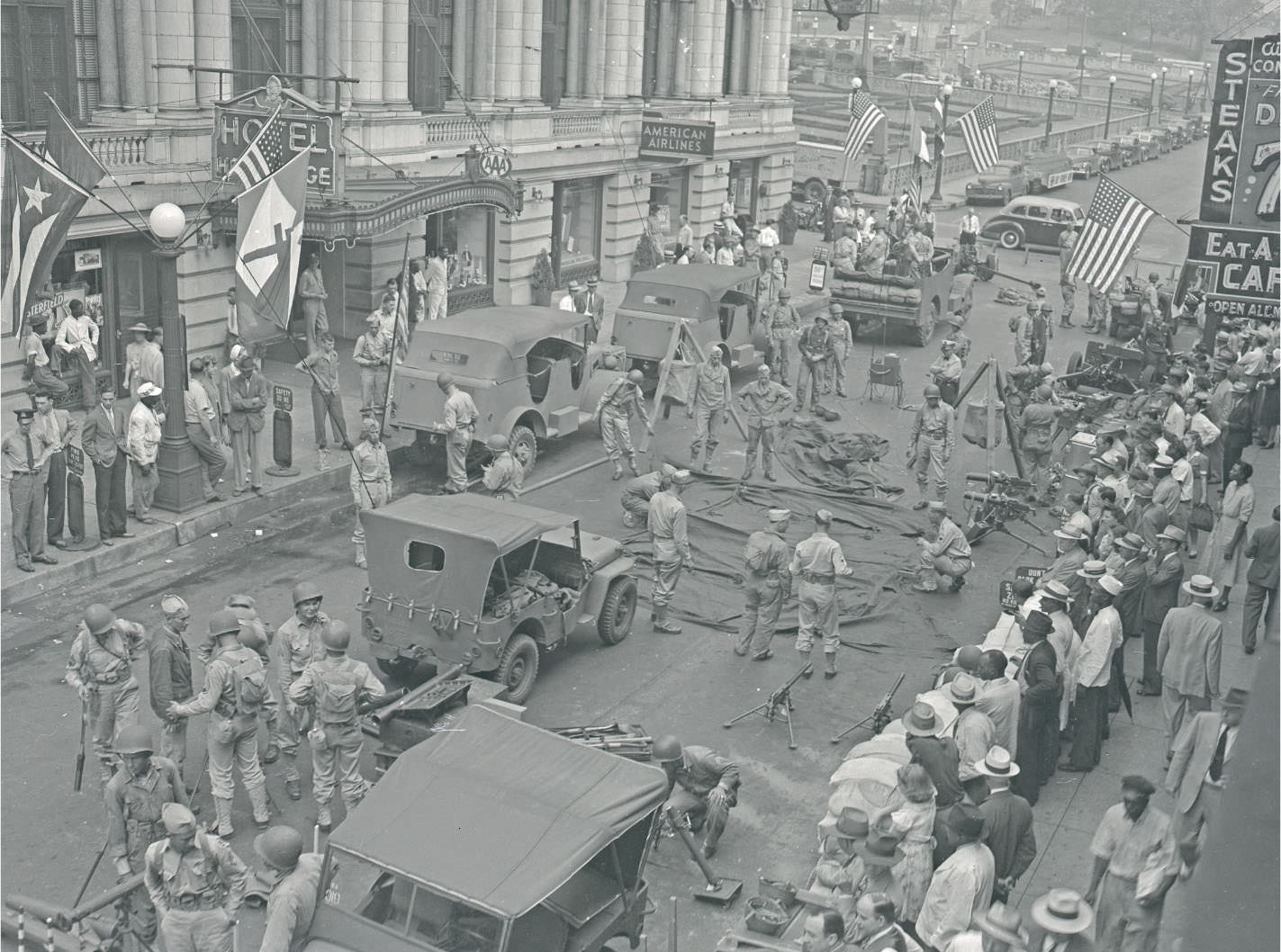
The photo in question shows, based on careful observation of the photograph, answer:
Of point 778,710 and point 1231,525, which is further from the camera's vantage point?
point 1231,525

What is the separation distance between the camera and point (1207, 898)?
11.4ft

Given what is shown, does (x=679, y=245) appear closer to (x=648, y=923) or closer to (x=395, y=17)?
(x=395, y=17)

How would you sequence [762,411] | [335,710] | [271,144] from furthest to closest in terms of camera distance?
1. [271,144]
2. [762,411]
3. [335,710]

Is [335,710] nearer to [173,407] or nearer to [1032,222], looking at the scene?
[173,407]

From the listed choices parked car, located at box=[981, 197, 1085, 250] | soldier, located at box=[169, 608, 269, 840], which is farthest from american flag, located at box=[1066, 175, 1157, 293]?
parked car, located at box=[981, 197, 1085, 250]

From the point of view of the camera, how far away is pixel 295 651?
12516 millimetres

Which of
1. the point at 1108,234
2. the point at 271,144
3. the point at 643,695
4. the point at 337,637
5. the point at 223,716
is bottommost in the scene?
the point at 643,695

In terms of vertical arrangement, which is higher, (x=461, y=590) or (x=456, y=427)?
(x=456, y=427)

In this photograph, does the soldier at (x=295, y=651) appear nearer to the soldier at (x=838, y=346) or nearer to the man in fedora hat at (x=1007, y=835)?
the man in fedora hat at (x=1007, y=835)

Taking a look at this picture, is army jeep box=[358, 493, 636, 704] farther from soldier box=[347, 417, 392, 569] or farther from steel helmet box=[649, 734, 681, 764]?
steel helmet box=[649, 734, 681, 764]

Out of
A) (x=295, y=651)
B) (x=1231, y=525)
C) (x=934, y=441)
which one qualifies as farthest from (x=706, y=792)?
(x=934, y=441)

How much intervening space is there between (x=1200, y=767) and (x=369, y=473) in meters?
9.86

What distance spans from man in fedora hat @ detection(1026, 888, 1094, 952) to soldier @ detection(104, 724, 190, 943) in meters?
5.79

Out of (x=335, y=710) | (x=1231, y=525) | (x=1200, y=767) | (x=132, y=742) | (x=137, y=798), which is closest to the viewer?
(x=132, y=742)
